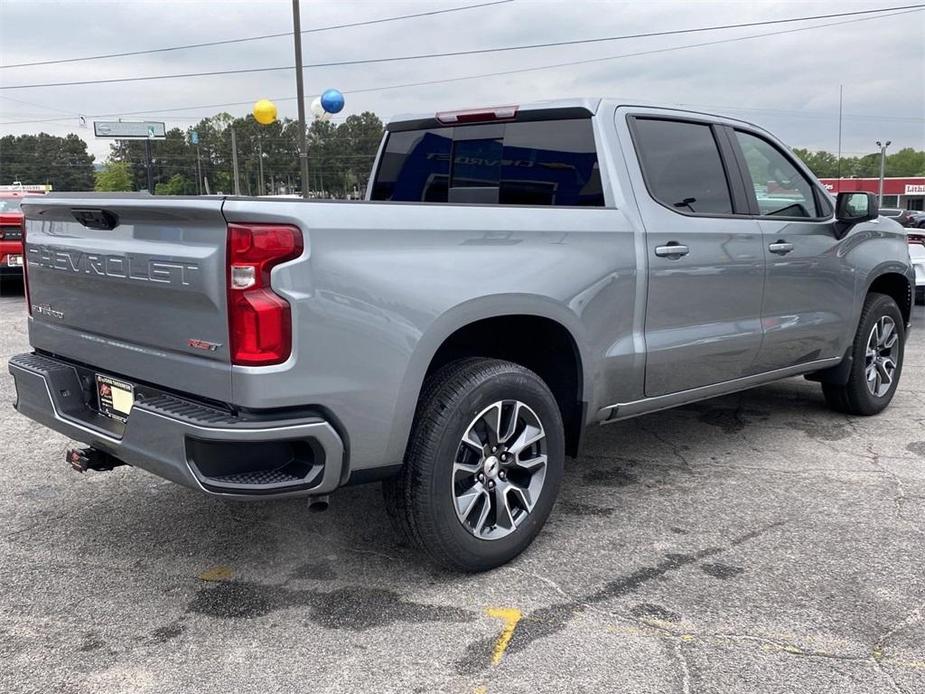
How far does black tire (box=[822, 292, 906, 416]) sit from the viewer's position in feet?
Answer: 18.2

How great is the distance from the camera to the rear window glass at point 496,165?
410 centimetres

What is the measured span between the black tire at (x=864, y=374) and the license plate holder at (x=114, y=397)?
435cm

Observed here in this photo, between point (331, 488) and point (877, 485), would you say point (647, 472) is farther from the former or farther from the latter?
point (331, 488)

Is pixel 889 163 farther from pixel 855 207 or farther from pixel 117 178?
pixel 855 207

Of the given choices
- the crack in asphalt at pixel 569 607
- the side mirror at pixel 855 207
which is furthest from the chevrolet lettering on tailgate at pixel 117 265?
the side mirror at pixel 855 207

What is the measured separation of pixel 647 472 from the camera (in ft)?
15.5

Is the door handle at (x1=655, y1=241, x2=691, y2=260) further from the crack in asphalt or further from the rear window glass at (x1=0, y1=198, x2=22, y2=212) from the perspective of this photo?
the rear window glass at (x1=0, y1=198, x2=22, y2=212)

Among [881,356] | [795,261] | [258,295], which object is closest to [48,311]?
[258,295]

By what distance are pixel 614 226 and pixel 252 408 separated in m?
1.84

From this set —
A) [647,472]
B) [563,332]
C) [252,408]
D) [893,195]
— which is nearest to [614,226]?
[563,332]

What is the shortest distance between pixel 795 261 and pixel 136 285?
11.4 ft

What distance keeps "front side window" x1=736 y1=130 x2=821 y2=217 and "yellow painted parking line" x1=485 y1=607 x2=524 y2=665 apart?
8.91 feet

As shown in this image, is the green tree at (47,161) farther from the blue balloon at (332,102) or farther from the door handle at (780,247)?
the door handle at (780,247)

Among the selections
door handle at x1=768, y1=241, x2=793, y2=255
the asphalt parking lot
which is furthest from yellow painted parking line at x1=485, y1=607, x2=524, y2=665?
door handle at x1=768, y1=241, x2=793, y2=255
